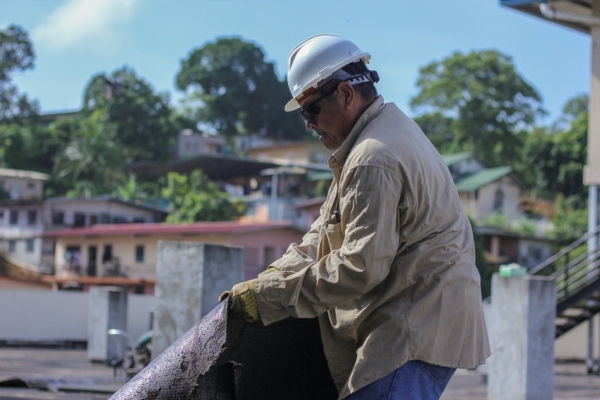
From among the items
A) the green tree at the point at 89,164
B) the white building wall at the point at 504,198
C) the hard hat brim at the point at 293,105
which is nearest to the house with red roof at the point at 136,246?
the green tree at the point at 89,164

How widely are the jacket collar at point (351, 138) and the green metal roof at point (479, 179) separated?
178ft

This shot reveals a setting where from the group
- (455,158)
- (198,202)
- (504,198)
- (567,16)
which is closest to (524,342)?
(567,16)

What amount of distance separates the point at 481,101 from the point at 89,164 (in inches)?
1082

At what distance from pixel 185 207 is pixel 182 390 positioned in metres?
49.9

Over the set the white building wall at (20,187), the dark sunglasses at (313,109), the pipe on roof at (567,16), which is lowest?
the dark sunglasses at (313,109)

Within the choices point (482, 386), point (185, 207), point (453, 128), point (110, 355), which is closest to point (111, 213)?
point (185, 207)

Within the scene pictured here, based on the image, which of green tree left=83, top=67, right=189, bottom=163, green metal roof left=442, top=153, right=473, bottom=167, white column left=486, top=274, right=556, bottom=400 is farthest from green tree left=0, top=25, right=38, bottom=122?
white column left=486, top=274, right=556, bottom=400

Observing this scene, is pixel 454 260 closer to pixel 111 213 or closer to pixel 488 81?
pixel 111 213

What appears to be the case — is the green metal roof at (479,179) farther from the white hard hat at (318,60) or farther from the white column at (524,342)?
the white hard hat at (318,60)

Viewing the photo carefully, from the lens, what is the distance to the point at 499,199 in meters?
60.2

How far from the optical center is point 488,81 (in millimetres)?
65375

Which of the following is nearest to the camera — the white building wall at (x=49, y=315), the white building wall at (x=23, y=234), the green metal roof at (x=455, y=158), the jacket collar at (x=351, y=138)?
the jacket collar at (x=351, y=138)

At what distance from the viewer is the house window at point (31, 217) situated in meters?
57.2

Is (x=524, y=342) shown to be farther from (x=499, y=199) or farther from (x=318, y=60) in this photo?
(x=499, y=199)
